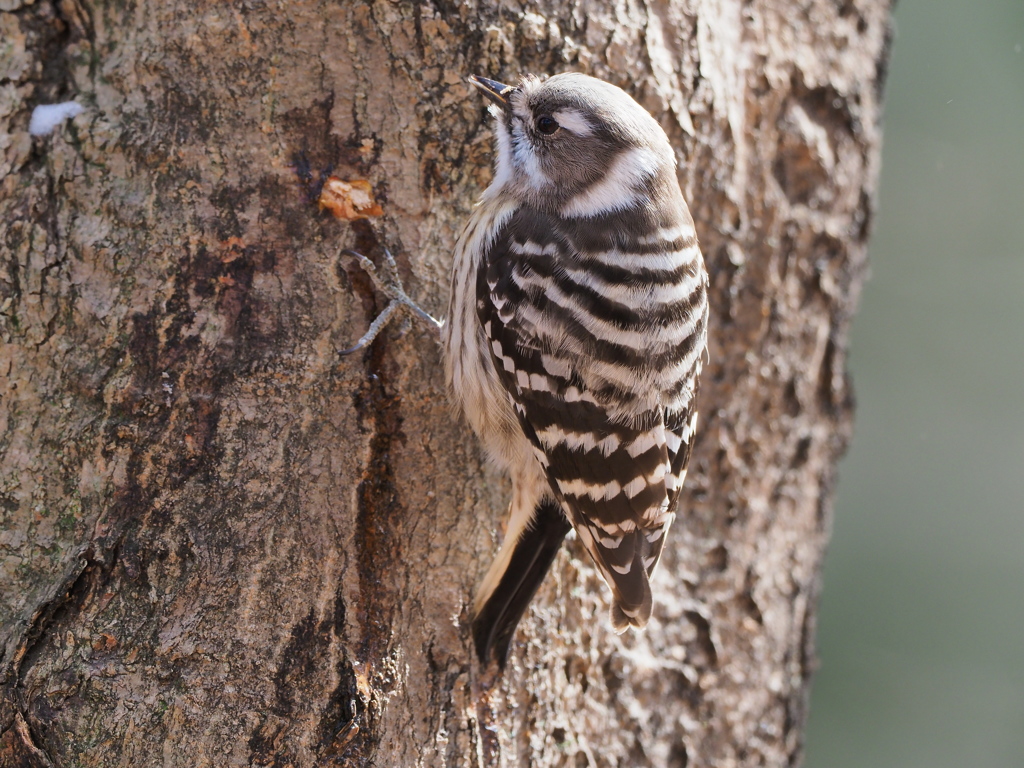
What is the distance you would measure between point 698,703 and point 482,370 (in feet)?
4.21

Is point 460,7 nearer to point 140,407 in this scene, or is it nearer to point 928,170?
point 140,407

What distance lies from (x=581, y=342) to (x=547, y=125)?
612mm

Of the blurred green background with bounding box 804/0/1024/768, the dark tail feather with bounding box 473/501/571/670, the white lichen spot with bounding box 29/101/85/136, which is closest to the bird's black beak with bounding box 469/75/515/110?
the white lichen spot with bounding box 29/101/85/136

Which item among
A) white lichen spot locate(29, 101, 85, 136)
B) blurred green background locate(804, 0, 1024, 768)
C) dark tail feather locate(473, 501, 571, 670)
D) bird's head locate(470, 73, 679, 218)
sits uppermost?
white lichen spot locate(29, 101, 85, 136)

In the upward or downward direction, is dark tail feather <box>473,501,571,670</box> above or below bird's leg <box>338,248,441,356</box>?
below

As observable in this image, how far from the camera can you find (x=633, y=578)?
2264mm

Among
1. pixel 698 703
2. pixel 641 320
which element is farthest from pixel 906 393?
pixel 641 320

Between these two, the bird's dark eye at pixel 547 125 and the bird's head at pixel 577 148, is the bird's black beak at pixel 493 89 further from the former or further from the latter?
the bird's dark eye at pixel 547 125

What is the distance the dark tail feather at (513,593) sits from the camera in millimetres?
2252

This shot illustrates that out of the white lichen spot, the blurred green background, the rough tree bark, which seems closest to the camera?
the rough tree bark

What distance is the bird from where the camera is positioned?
2277 millimetres

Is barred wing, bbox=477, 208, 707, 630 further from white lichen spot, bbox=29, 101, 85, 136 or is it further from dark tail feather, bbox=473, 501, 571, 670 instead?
white lichen spot, bbox=29, 101, 85, 136

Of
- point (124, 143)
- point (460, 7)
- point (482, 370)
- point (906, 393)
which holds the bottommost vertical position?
point (906, 393)

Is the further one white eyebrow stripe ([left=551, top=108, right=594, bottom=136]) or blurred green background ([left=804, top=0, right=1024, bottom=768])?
blurred green background ([left=804, top=0, right=1024, bottom=768])
